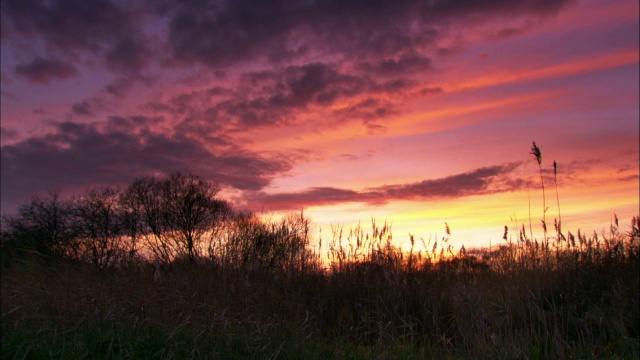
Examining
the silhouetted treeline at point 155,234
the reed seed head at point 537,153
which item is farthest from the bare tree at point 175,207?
the reed seed head at point 537,153

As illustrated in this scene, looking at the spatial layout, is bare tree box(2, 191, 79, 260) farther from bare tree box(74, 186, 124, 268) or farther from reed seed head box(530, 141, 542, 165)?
reed seed head box(530, 141, 542, 165)

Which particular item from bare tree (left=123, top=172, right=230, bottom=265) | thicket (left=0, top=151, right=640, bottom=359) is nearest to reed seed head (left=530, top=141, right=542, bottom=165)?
thicket (left=0, top=151, right=640, bottom=359)

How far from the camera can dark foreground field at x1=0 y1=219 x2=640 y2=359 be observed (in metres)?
5.76

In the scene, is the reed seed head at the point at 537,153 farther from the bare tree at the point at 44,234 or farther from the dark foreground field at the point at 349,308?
the bare tree at the point at 44,234

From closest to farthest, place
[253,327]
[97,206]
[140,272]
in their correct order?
[253,327] < [140,272] < [97,206]

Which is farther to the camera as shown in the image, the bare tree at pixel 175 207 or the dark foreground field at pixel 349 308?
the bare tree at pixel 175 207

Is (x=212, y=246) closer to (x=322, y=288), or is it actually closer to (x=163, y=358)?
(x=322, y=288)

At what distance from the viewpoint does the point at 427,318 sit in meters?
8.12

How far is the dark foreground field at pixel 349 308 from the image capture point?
5.76m

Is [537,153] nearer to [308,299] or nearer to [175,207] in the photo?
[308,299]

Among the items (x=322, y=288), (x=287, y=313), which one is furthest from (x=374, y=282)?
(x=287, y=313)

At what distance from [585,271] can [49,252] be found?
40.3ft

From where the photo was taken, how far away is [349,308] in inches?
342

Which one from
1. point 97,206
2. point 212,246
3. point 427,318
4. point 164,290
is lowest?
point 427,318
